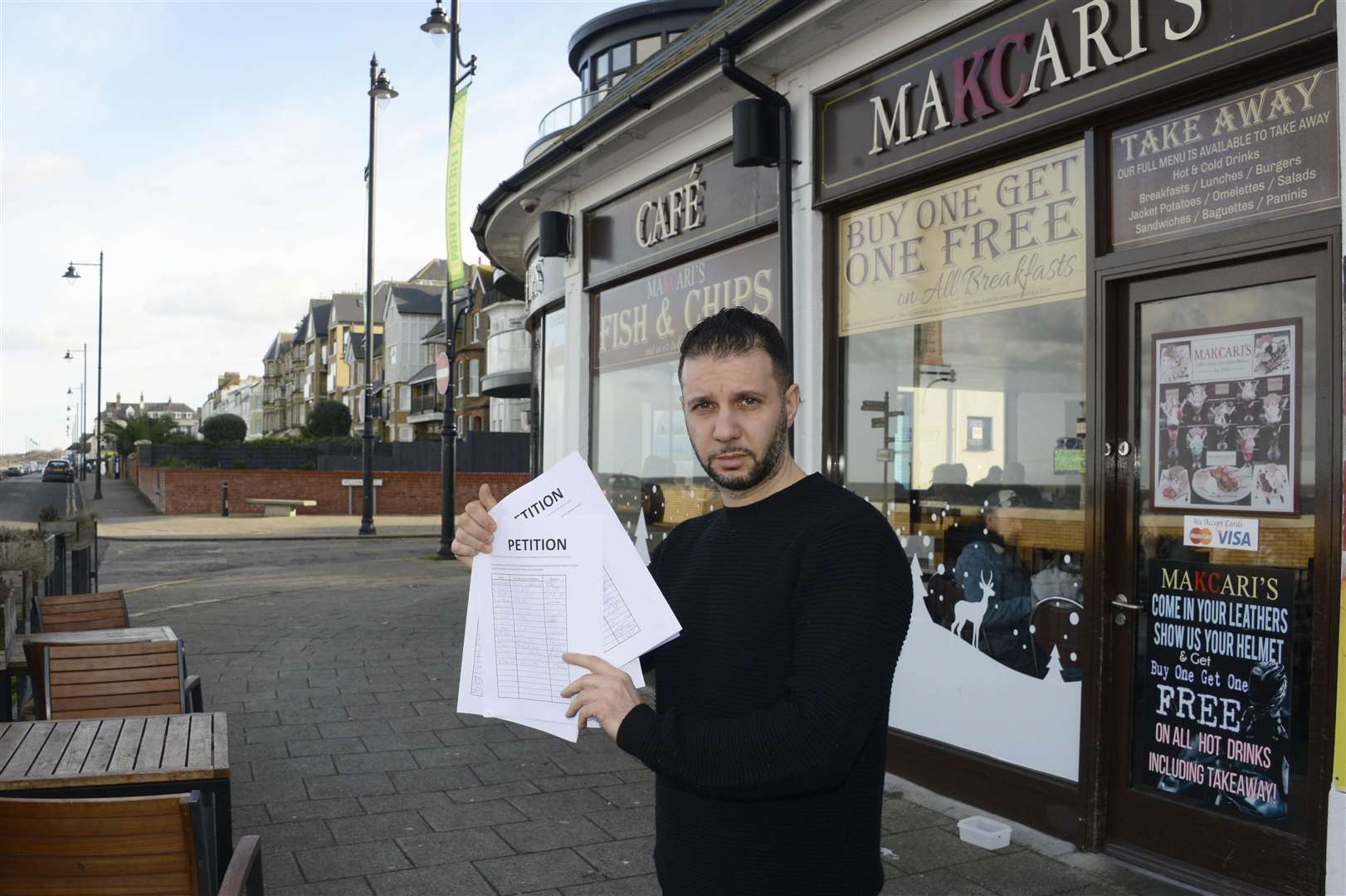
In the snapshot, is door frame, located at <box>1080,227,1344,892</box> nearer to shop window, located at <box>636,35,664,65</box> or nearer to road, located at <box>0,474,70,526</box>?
shop window, located at <box>636,35,664,65</box>

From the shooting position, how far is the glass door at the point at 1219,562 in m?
3.96

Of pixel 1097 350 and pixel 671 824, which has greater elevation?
pixel 1097 350

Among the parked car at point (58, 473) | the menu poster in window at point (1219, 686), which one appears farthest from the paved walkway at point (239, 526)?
the parked car at point (58, 473)

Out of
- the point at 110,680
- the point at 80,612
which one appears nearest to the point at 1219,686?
the point at 110,680

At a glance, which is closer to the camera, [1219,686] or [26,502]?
[1219,686]

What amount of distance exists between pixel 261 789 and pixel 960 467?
385 centimetres

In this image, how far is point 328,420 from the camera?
5778 cm

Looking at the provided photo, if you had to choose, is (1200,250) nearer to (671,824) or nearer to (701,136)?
(671,824)

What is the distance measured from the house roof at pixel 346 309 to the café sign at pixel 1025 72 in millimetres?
79876

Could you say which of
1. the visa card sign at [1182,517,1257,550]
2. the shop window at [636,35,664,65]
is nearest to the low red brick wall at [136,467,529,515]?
the shop window at [636,35,664,65]

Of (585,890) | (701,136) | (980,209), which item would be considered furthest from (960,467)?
(701,136)

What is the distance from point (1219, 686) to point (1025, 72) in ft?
9.22

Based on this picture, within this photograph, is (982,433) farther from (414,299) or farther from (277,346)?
(277,346)

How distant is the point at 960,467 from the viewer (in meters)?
5.55
